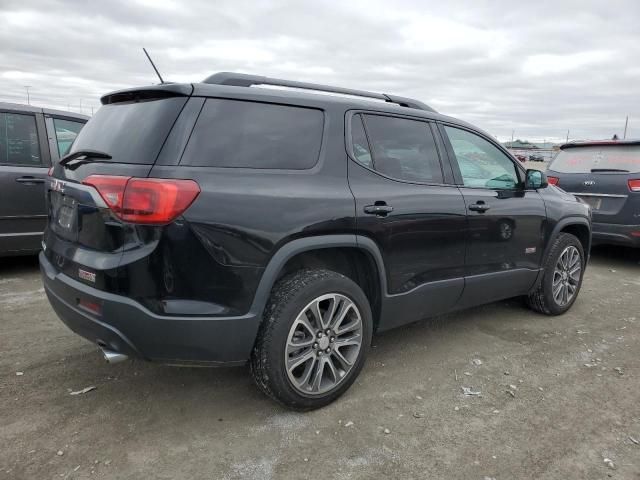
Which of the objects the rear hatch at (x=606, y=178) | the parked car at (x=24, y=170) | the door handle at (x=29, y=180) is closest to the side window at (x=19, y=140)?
the parked car at (x=24, y=170)

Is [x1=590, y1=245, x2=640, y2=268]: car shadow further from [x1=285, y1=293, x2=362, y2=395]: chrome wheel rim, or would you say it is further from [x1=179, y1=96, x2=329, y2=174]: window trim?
[x1=179, y1=96, x2=329, y2=174]: window trim

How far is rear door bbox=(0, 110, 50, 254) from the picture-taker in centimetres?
490

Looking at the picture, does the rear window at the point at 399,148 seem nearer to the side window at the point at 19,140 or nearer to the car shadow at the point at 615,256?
the side window at the point at 19,140

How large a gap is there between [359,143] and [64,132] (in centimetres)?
388

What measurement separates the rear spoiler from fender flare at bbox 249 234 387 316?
2.99 feet

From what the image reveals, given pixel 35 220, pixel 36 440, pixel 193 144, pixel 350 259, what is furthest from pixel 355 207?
pixel 35 220

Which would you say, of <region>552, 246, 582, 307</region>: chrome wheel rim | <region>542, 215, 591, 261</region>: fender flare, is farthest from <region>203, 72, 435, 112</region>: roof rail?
<region>552, 246, 582, 307</region>: chrome wheel rim

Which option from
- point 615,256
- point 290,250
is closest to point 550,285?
point 290,250

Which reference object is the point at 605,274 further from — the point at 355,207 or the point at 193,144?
the point at 193,144

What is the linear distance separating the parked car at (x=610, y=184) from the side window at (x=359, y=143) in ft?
15.5

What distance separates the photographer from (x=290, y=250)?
2.54m

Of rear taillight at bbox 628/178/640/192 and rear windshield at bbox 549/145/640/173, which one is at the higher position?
rear windshield at bbox 549/145/640/173

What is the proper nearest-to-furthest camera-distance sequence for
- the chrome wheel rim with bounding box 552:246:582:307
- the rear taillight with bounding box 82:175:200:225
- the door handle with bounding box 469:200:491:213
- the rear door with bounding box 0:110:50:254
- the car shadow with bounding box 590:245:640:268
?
the rear taillight with bounding box 82:175:200:225 < the door handle with bounding box 469:200:491:213 < the chrome wheel rim with bounding box 552:246:582:307 < the rear door with bounding box 0:110:50:254 < the car shadow with bounding box 590:245:640:268

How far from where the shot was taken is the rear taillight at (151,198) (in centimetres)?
223
